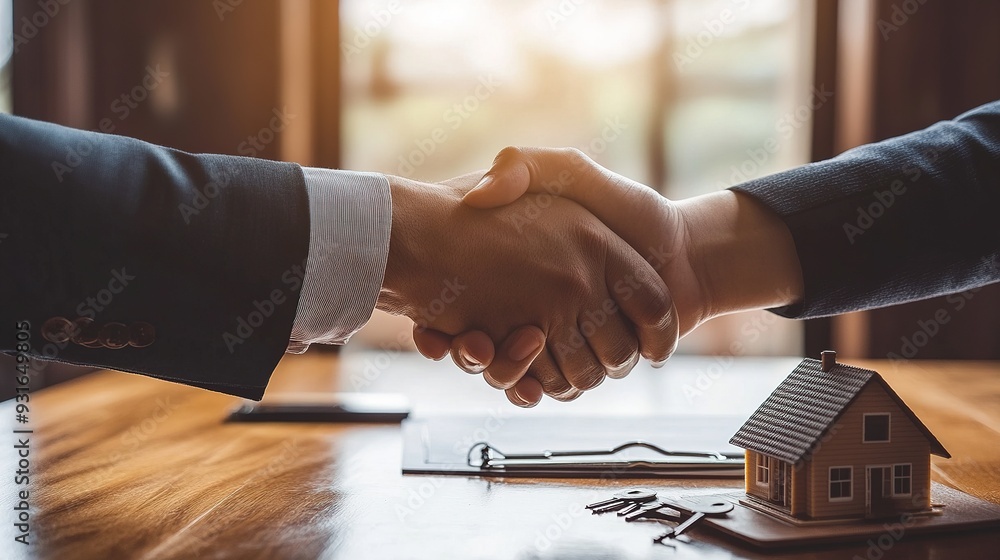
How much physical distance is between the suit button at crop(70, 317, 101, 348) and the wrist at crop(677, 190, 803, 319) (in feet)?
2.77

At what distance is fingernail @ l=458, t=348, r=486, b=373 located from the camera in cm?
117

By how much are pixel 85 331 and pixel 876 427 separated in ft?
2.52

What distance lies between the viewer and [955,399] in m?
1.56

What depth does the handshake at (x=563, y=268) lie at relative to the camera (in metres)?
1.14

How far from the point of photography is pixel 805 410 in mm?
807

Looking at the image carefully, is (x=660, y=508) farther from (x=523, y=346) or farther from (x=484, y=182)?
(x=484, y=182)

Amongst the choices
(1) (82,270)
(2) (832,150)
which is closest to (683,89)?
(2) (832,150)

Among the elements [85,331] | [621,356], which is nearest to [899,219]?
[621,356]

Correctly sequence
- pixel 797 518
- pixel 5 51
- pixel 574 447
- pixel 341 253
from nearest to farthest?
pixel 797 518 → pixel 341 253 → pixel 574 447 → pixel 5 51

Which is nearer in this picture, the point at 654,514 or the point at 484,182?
the point at 654,514

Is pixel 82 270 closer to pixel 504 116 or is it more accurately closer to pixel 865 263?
pixel 865 263

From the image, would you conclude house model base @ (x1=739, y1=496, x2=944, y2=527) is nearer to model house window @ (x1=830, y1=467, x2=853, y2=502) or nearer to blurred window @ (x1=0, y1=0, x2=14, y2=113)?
model house window @ (x1=830, y1=467, x2=853, y2=502)

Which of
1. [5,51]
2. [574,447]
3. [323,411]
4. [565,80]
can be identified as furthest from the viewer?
[565,80]

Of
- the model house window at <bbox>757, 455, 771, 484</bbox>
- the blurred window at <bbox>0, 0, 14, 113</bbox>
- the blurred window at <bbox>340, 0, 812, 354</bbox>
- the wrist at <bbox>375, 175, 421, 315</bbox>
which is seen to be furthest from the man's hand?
the blurred window at <bbox>340, 0, 812, 354</bbox>
